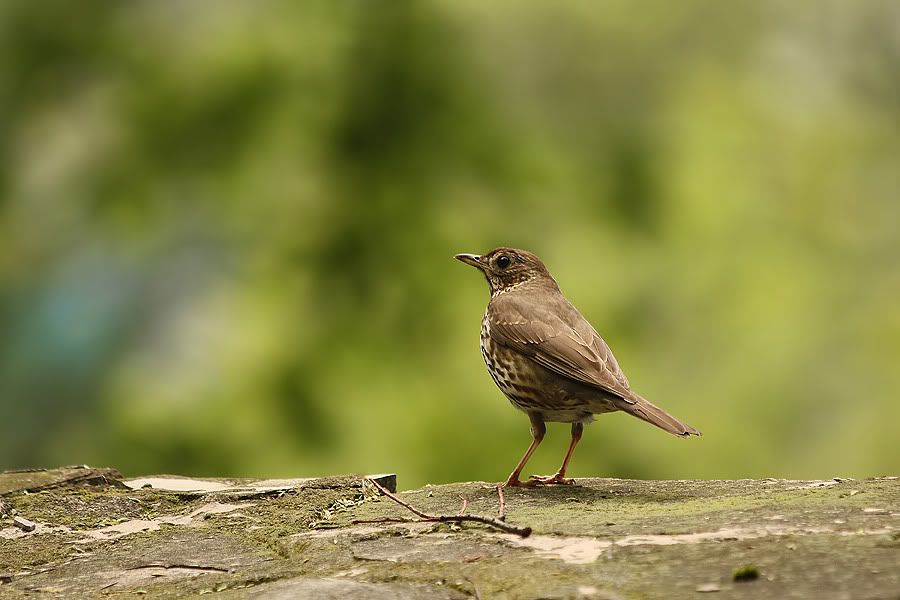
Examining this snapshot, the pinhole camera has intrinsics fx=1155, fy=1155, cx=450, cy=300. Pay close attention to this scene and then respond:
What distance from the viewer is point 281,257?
23.6ft

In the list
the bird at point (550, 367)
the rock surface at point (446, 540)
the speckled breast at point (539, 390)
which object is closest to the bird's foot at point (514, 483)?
the bird at point (550, 367)

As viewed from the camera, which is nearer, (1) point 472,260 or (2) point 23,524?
(2) point 23,524

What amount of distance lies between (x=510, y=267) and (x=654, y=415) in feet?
4.35

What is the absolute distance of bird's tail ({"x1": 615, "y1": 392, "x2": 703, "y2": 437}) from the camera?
377 centimetres

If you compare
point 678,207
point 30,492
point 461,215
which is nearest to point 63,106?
point 461,215

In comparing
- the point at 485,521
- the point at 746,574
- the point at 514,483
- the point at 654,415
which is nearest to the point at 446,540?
the point at 485,521

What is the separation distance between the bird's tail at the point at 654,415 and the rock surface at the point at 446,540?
20cm

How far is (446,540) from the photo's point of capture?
9.30 ft

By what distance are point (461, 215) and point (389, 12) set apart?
164cm

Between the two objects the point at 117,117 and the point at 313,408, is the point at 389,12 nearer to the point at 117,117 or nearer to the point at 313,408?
the point at 117,117

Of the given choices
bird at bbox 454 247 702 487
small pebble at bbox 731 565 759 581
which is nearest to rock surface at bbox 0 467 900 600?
small pebble at bbox 731 565 759 581

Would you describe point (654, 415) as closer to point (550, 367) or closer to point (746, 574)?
point (550, 367)

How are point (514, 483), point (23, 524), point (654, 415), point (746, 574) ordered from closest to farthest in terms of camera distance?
point (746, 574), point (23, 524), point (654, 415), point (514, 483)

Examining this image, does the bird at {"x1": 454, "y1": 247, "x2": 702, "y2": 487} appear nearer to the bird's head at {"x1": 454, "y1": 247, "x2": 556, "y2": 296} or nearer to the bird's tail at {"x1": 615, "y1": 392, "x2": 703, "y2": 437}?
the bird's tail at {"x1": 615, "y1": 392, "x2": 703, "y2": 437}
